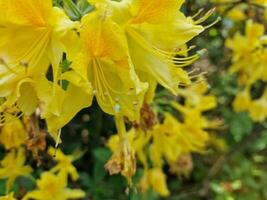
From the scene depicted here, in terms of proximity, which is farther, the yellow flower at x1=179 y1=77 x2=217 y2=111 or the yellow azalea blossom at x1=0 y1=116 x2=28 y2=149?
the yellow flower at x1=179 y1=77 x2=217 y2=111

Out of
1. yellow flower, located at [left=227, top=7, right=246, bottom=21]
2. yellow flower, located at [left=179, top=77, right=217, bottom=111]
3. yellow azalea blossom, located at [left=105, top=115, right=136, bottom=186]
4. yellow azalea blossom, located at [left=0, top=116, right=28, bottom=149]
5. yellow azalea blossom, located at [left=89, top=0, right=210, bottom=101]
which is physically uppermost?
yellow azalea blossom, located at [left=89, top=0, right=210, bottom=101]

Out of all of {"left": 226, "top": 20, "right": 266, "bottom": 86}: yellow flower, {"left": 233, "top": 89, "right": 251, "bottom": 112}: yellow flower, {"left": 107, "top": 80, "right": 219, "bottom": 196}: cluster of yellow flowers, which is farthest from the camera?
{"left": 233, "top": 89, "right": 251, "bottom": 112}: yellow flower

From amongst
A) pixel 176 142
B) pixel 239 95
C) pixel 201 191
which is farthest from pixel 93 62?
pixel 201 191

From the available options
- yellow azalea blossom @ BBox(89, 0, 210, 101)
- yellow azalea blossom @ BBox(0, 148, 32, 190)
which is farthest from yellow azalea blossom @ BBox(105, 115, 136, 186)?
yellow azalea blossom @ BBox(0, 148, 32, 190)

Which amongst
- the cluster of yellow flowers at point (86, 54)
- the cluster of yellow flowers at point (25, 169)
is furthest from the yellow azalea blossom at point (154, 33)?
the cluster of yellow flowers at point (25, 169)

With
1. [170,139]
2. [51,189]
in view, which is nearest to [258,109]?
[170,139]

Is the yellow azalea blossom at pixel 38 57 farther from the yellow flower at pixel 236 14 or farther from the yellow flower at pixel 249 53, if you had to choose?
the yellow flower at pixel 236 14

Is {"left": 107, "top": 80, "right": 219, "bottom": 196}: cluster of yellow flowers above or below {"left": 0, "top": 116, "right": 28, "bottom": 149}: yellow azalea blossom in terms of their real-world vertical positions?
below

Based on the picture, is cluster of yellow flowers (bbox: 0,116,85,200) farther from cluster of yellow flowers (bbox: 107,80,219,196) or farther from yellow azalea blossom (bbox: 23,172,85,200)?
cluster of yellow flowers (bbox: 107,80,219,196)
